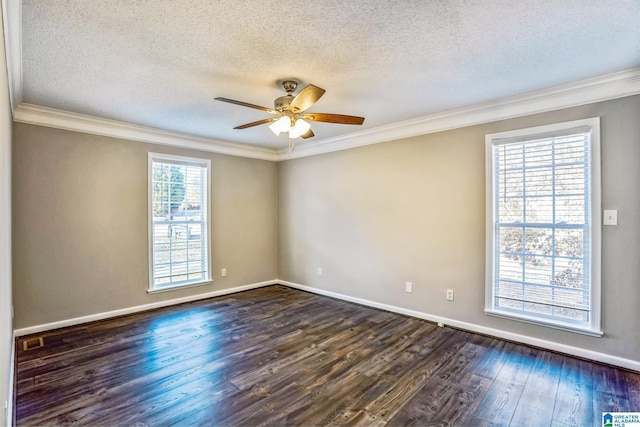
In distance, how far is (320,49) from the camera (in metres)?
2.21

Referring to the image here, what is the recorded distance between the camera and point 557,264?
2.98 metres

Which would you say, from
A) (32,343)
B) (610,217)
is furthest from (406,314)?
(32,343)

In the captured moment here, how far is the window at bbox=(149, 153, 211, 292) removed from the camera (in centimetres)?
436

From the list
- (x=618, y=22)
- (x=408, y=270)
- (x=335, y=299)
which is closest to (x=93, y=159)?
(x=335, y=299)

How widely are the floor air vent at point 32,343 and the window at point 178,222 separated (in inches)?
49.3

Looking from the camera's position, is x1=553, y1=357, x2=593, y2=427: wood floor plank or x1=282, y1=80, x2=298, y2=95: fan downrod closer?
x1=553, y1=357, x2=593, y2=427: wood floor plank

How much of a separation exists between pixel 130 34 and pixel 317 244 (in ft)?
12.4

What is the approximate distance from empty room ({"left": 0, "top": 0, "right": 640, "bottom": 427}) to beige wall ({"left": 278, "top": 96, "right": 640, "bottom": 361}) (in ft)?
0.08

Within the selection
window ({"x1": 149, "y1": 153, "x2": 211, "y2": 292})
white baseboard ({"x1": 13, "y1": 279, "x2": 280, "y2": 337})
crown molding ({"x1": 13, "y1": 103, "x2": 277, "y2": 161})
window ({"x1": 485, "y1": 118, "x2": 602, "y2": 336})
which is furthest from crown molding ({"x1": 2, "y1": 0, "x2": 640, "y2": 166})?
white baseboard ({"x1": 13, "y1": 279, "x2": 280, "y2": 337})

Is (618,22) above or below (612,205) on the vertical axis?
above

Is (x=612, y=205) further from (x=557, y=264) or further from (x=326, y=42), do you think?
(x=326, y=42)

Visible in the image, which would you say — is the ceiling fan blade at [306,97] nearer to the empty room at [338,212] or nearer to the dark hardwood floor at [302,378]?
the empty room at [338,212]

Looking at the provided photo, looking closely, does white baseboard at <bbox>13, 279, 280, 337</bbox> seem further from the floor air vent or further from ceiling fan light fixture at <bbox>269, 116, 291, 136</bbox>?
ceiling fan light fixture at <bbox>269, 116, 291, 136</bbox>

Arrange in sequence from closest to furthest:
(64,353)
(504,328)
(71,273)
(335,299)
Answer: (64,353)
(504,328)
(71,273)
(335,299)
